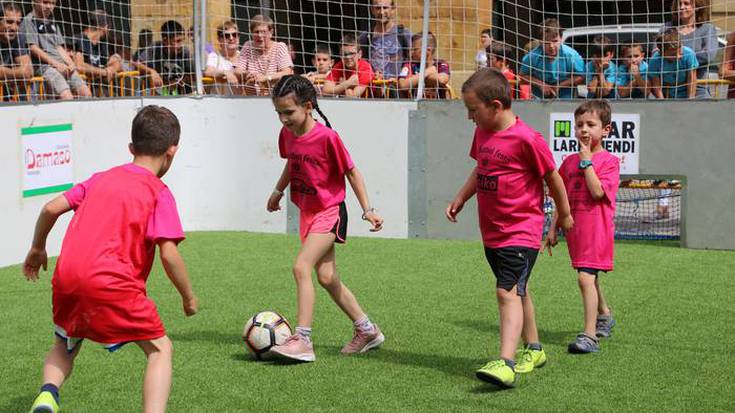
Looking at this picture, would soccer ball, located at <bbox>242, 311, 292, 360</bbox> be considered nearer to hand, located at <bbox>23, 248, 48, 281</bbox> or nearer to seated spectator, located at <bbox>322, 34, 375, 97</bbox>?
hand, located at <bbox>23, 248, 48, 281</bbox>

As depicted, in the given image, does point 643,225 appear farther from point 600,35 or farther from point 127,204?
point 127,204

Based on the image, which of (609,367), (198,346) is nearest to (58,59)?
(198,346)

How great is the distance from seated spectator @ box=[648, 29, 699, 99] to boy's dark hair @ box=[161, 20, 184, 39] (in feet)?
16.6

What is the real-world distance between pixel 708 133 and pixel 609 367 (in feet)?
16.7

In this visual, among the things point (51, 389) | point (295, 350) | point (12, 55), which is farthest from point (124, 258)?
point (12, 55)

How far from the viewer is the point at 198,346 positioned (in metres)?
7.01

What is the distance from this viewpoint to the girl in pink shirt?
6.66 metres

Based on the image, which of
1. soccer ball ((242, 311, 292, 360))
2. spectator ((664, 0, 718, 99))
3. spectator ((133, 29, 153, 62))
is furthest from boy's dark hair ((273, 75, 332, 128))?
spectator ((133, 29, 153, 62))

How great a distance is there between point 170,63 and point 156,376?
26.8 feet

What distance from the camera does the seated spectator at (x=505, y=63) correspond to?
465 inches

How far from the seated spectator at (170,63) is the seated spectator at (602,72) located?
4.17 m

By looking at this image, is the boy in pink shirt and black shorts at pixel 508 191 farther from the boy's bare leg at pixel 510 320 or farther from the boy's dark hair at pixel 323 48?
the boy's dark hair at pixel 323 48

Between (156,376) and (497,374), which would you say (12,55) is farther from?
(156,376)

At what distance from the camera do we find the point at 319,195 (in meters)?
6.83
